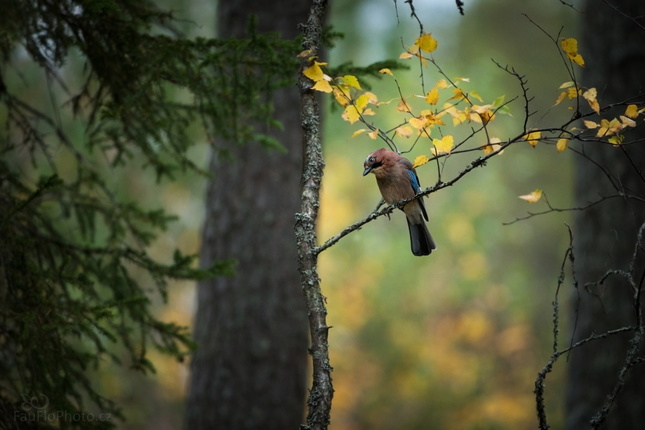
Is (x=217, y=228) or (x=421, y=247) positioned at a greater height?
(x=217, y=228)

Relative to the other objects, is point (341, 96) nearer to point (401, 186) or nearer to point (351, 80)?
point (351, 80)

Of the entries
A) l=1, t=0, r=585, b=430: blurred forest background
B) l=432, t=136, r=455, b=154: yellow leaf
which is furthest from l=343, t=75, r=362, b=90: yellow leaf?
l=1, t=0, r=585, b=430: blurred forest background

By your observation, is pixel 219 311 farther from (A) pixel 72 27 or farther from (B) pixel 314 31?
(B) pixel 314 31

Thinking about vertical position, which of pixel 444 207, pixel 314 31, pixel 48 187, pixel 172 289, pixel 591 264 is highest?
pixel 444 207

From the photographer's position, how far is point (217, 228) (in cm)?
664

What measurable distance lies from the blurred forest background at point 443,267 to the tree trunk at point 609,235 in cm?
694

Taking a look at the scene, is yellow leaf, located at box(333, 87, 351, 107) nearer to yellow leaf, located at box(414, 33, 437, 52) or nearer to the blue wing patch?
yellow leaf, located at box(414, 33, 437, 52)

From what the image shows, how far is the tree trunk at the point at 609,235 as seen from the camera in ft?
20.5

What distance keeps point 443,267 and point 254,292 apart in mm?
15626

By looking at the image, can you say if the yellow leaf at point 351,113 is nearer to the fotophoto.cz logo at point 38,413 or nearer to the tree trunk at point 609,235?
the fotophoto.cz logo at point 38,413

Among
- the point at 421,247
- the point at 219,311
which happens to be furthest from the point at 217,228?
the point at 421,247

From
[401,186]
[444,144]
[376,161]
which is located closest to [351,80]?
[444,144]

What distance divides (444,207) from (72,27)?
1665cm

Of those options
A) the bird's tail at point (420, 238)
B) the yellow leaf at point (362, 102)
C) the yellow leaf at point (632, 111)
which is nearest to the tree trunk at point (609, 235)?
the bird's tail at point (420, 238)
